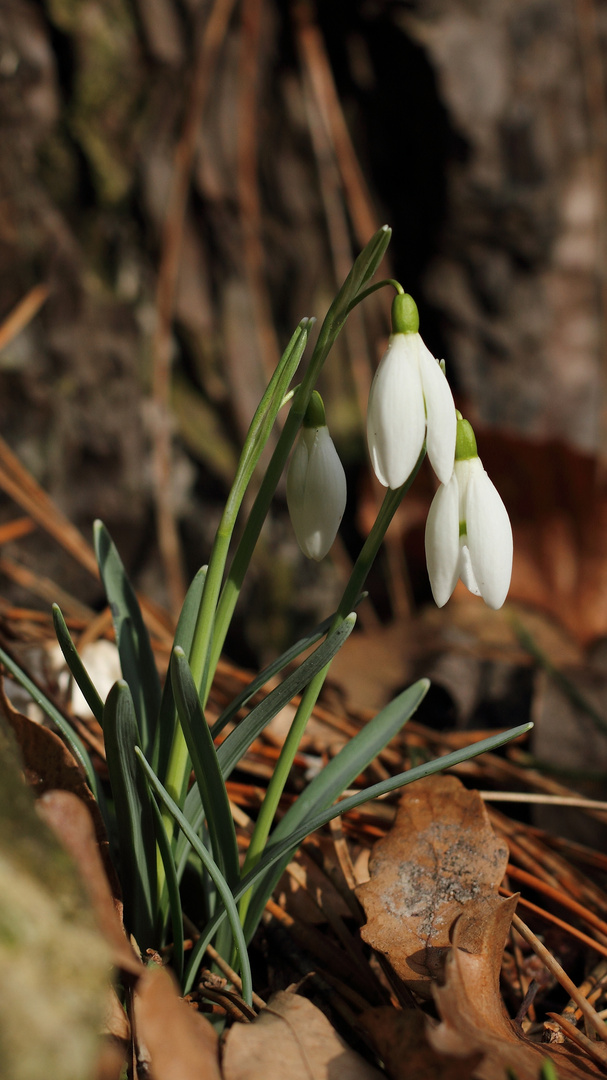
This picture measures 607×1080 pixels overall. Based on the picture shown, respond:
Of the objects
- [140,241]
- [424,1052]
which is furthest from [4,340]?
[424,1052]

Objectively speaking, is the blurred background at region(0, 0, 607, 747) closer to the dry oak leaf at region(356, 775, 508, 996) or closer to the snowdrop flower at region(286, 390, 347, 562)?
the dry oak leaf at region(356, 775, 508, 996)

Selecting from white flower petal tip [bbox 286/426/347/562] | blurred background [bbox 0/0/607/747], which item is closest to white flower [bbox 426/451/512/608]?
white flower petal tip [bbox 286/426/347/562]

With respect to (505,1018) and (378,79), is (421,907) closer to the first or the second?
(505,1018)

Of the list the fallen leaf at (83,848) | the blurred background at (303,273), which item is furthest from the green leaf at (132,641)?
the blurred background at (303,273)

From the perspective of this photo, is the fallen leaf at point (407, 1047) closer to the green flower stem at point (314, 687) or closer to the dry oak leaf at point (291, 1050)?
the dry oak leaf at point (291, 1050)

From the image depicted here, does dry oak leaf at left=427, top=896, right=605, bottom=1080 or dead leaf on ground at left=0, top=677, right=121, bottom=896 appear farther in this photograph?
dead leaf on ground at left=0, top=677, right=121, bottom=896

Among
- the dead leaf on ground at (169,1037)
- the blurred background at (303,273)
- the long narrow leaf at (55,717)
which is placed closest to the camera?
the dead leaf on ground at (169,1037)

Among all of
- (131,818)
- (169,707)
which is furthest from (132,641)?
(131,818)
